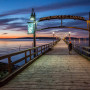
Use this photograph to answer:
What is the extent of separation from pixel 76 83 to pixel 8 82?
295cm

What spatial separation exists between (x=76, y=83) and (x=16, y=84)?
2.53 metres

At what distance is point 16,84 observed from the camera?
547cm

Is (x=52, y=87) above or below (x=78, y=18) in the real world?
below

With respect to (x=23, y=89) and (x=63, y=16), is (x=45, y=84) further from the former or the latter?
(x=63, y=16)

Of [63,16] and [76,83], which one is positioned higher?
[63,16]

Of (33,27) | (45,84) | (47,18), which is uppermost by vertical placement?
(47,18)

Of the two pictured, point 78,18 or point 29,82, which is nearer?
point 29,82

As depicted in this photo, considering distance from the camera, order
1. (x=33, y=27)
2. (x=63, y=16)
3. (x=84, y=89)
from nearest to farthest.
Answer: (x=84, y=89) → (x=33, y=27) → (x=63, y=16)

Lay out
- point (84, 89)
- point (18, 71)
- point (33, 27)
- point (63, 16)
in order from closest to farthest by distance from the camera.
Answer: point (84, 89), point (18, 71), point (33, 27), point (63, 16)

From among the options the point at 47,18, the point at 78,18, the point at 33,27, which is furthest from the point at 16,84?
the point at 78,18

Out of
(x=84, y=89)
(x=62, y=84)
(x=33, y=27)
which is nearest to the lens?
(x=84, y=89)

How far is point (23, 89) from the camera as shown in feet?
16.0

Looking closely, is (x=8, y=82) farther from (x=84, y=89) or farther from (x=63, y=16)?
(x=63, y=16)

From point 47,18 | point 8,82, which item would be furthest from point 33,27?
point 8,82
